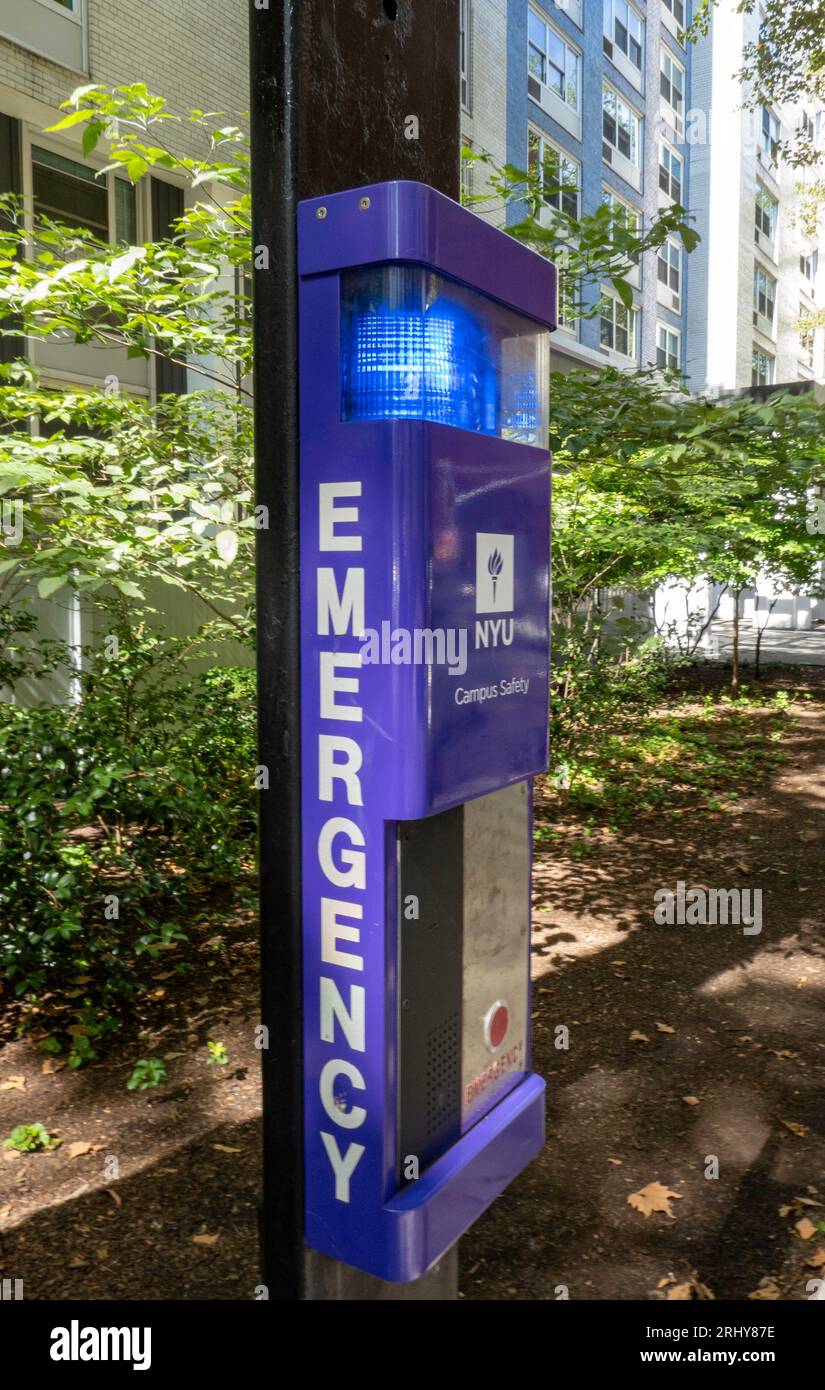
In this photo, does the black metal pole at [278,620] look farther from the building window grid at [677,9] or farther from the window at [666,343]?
the building window grid at [677,9]

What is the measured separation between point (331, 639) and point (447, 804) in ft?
1.27

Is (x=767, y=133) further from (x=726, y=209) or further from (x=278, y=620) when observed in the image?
(x=278, y=620)

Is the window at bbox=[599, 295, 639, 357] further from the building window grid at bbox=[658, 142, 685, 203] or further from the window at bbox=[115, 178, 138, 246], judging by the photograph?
the window at bbox=[115, 178, 138, 246]

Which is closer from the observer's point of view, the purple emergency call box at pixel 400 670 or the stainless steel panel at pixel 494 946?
the purple emergency call box at pixel 400 670

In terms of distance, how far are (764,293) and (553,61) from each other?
18672mm

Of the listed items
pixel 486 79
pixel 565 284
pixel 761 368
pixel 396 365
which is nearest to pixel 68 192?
pixel 565 284

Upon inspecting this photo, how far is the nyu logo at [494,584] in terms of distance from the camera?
2170 mm

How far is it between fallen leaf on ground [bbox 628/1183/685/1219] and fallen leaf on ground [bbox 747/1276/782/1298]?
45 cm

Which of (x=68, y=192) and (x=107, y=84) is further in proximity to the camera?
(x=68, y=192)

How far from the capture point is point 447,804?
209 centimetres

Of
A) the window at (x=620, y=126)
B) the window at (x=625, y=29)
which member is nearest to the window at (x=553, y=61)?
the window at (x=620, y=126)

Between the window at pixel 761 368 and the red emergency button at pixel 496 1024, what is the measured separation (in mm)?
38758

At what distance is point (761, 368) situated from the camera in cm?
4081
